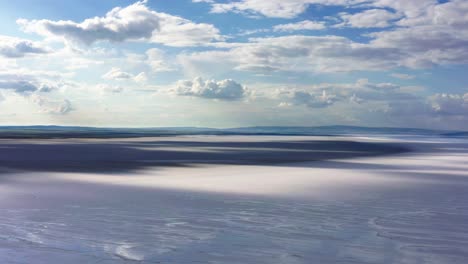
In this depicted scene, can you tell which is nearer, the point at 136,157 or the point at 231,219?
the point at 231,219

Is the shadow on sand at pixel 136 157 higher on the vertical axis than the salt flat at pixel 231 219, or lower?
lower

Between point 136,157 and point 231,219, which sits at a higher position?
point 231,219

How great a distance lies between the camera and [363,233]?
1164 cm

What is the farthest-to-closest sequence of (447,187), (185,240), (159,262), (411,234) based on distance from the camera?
1. (447,187)
2. (411,234)
3. (185,240)
4. (159,262)

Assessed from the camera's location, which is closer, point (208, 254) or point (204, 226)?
point (208, 254)

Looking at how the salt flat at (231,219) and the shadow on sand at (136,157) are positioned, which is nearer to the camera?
the salt flat at (231,219)

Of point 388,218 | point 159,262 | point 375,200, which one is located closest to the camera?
point 159,262

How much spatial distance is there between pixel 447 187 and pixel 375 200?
562 cm

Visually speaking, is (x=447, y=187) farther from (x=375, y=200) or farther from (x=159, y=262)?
(x=159, y=262)

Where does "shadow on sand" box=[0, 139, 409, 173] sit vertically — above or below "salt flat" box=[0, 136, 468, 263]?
below

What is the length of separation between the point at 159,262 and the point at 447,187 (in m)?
15.6

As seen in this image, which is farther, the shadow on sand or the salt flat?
the shadow on sand

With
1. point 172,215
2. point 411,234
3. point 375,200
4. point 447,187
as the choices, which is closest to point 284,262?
point 411,234

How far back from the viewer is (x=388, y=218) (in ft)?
45.0
